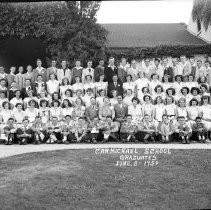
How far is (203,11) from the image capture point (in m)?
21.6

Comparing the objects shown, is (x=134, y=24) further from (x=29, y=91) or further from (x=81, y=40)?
(x=29, y=91)

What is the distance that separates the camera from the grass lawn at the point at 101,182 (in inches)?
222

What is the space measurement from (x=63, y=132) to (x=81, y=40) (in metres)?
8.07

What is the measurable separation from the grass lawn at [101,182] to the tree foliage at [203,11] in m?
14.0

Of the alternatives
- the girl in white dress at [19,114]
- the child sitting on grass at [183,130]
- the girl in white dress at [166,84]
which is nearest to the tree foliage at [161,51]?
the girl in white dress at [166,84]

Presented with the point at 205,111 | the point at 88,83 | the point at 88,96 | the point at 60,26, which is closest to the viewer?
the point at 205,111

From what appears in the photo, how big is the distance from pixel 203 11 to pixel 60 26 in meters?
8.55

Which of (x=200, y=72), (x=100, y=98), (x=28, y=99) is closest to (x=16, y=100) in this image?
(x=28, y=99)

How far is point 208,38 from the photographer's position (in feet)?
71.1

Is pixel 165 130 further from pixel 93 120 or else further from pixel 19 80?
pixel 19 80

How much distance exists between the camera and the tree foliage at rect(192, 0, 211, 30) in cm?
2091

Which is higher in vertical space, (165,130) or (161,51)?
(161,51)

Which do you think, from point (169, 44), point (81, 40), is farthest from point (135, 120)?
point (169, 44)

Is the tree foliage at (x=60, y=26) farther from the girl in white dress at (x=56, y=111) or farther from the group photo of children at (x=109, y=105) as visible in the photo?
the girl in white dress at (x=56, y=111)
